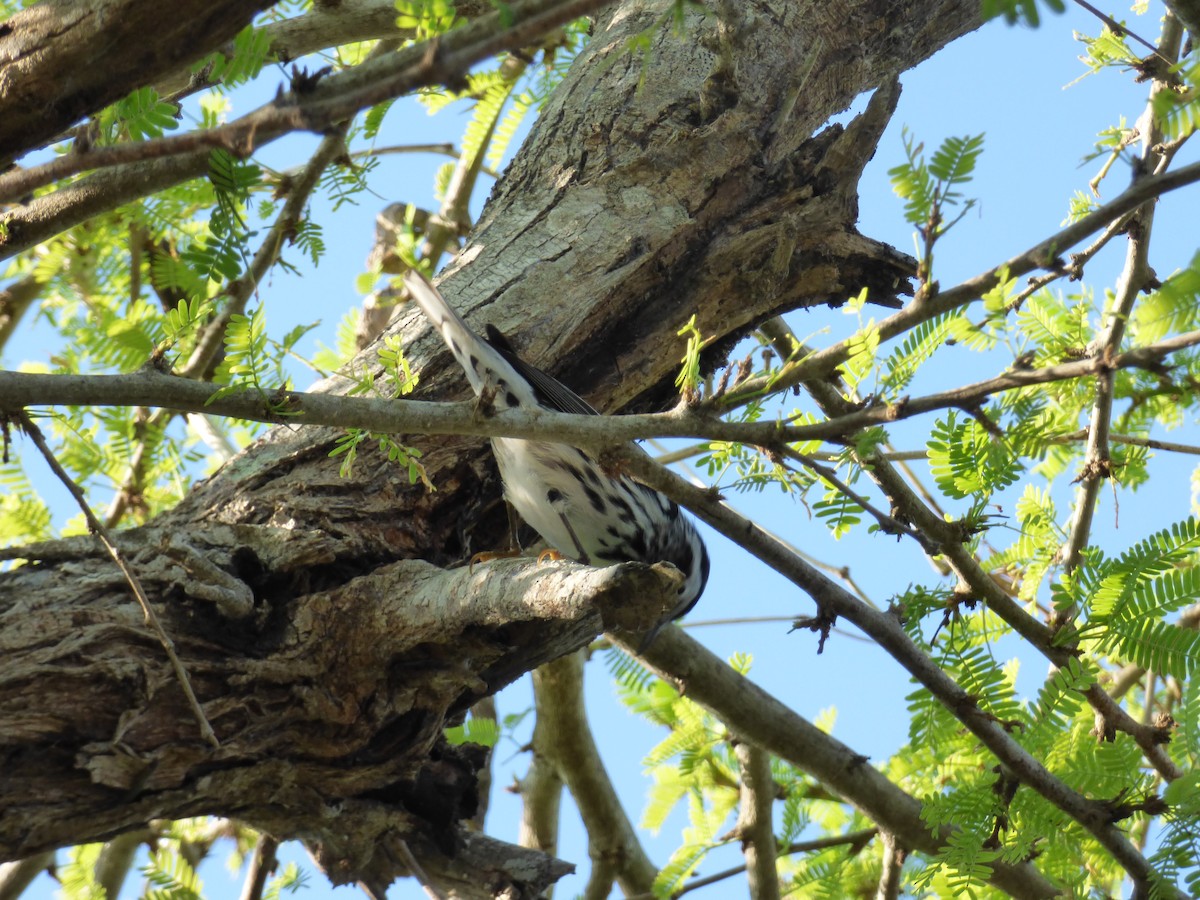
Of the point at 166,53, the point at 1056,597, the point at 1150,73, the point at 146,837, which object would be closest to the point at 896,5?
the point at 1150,73

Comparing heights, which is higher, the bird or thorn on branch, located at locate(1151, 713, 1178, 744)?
the bird

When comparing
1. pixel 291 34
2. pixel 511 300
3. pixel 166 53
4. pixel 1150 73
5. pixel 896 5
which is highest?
pixel 896 5

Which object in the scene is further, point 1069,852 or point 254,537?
point 1069,852

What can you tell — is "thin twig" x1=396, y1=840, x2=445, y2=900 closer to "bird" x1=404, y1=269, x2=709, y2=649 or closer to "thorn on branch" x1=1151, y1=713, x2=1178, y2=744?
"bird" x1=404, y1=269, x2=709, y2=649

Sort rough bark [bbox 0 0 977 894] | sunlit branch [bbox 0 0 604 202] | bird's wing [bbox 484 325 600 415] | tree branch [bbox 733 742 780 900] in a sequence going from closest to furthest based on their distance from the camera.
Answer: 1. sunlit branch [bbox 0 0 604 202]
2. rough bark [bbox 0 0 977 894]
3. bird's wing [bbox 484 325 600 415]
4. tree branch [bbox 733 742 780 900]

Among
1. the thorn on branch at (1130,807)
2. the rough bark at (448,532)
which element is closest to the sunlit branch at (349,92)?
the rough bark at (448,532)

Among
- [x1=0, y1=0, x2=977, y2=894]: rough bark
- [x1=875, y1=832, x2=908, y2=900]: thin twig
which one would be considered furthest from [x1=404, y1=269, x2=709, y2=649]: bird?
[x1=875, y1=832, x2=908, y2=900]: thin twig

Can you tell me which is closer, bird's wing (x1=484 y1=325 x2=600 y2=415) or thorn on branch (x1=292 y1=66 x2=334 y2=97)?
thorn on branch (x1=292 y1=66 x2=334 y2=97)

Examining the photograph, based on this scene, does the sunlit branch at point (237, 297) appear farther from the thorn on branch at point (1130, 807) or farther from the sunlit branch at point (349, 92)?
the thorn on branch at point (1130, 807)

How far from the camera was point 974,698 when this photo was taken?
2.65 m

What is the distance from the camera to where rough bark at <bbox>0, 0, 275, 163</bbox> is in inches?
61.2

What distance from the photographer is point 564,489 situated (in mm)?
3402

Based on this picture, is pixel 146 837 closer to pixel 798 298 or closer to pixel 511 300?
pixel 511 300

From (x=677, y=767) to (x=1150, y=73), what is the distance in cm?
283
